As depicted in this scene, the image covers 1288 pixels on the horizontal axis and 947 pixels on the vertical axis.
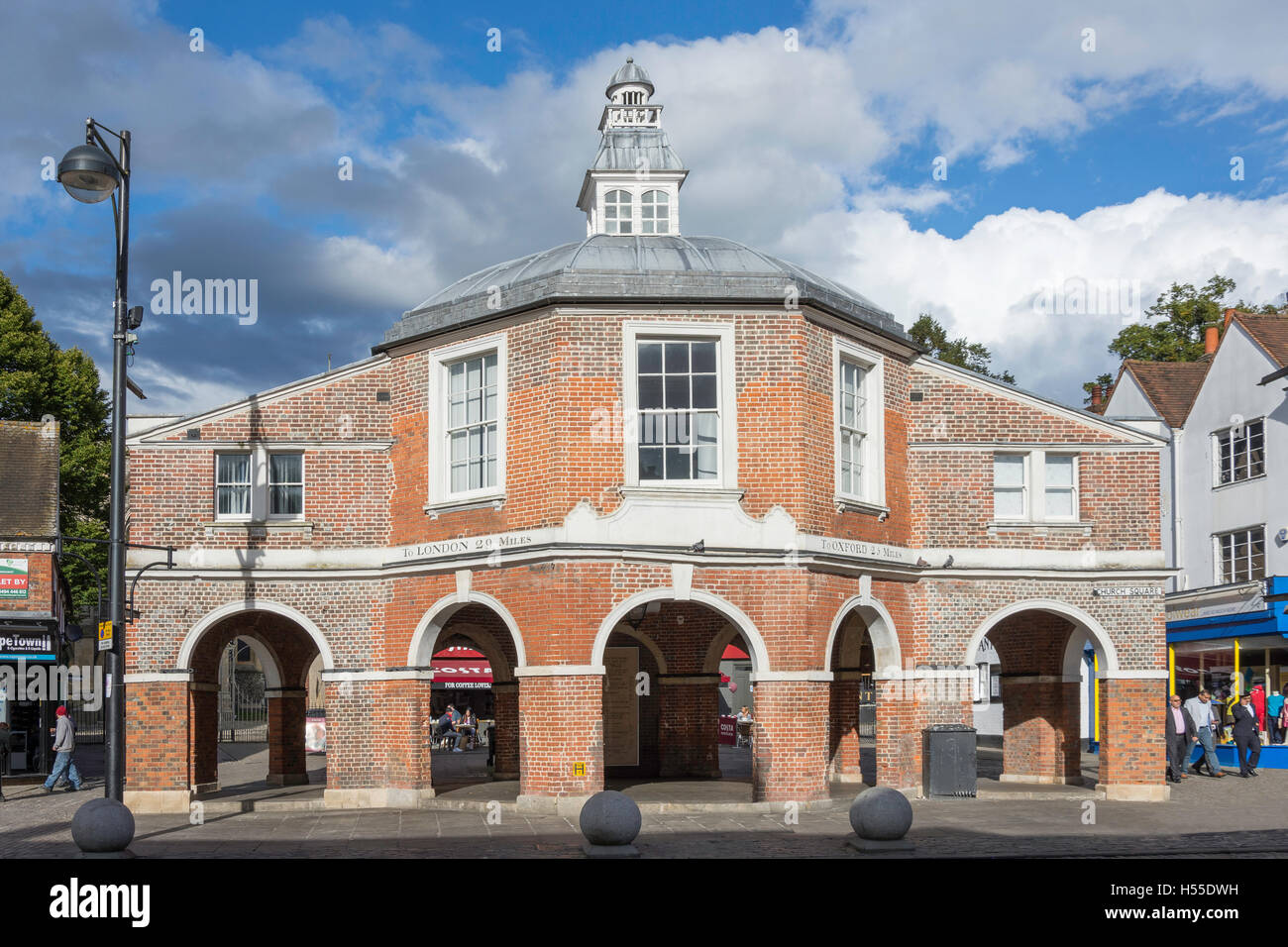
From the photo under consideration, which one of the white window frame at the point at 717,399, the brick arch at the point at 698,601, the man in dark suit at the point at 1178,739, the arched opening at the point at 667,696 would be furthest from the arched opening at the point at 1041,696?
the white window frame at the point at 717,399

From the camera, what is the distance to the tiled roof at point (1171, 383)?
1506 inches

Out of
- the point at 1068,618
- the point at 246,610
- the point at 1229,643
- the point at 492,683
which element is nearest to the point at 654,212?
the point at 492,683

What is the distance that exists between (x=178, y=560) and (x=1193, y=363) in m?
29.4

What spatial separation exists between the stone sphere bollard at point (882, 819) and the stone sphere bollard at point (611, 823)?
2.42m

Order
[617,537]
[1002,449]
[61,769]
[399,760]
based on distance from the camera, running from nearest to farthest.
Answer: [617,537]
[399,760]
[1002,449]
[61,769]

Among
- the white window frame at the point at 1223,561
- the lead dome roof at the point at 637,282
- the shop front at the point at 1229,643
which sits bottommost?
the shop front at the point at 1229,643

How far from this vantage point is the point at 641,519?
66.0ft

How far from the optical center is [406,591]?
2189cm

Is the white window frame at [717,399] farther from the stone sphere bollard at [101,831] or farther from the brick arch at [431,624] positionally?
the stone sphere bollard at [101,831]

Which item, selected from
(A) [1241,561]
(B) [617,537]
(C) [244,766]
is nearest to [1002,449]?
(B) [617,537]

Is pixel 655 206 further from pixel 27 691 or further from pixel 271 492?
pixel 27 691

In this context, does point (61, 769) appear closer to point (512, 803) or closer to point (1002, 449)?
point (512, 803)

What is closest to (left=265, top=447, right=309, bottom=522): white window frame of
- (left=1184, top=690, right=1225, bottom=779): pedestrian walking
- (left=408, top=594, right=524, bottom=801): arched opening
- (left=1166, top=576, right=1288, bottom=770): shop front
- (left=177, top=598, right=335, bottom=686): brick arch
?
(left=177, top=598, right=335, bottom=686): brick arch

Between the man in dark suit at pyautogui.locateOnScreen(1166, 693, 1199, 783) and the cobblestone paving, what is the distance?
323 cm
